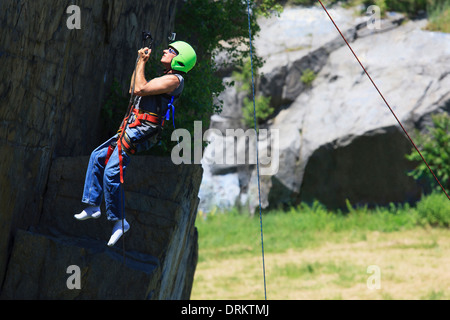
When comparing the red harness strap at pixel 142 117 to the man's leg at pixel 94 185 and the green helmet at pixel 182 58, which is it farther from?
the green helmet at pixel 182 58

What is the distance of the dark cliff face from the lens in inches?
335

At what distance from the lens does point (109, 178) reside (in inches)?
301

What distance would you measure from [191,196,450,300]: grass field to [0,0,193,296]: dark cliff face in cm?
1136

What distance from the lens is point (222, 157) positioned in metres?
27.0

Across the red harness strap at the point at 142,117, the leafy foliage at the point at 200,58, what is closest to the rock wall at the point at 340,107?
the leafy foliage at the point at 200,58

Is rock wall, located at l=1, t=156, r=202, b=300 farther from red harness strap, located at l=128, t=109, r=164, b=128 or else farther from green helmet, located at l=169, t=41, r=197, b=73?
green helmet, located at l=169, t=41, r=197, b=73

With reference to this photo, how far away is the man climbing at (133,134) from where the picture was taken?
25.1 ft

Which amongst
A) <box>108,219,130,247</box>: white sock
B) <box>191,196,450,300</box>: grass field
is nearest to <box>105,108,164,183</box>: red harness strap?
<box>108,219,130,247</box>: white sock

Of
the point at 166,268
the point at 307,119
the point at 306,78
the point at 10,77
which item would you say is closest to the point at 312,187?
the point at 307,119

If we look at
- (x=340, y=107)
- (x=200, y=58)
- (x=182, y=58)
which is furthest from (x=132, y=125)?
(x=340, y=107)

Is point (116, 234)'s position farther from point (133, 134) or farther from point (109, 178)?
point (133, 134)

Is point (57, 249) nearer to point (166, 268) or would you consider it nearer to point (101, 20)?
point (166, 268)

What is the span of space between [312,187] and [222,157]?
406 cm

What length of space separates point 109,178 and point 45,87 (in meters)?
2.13
